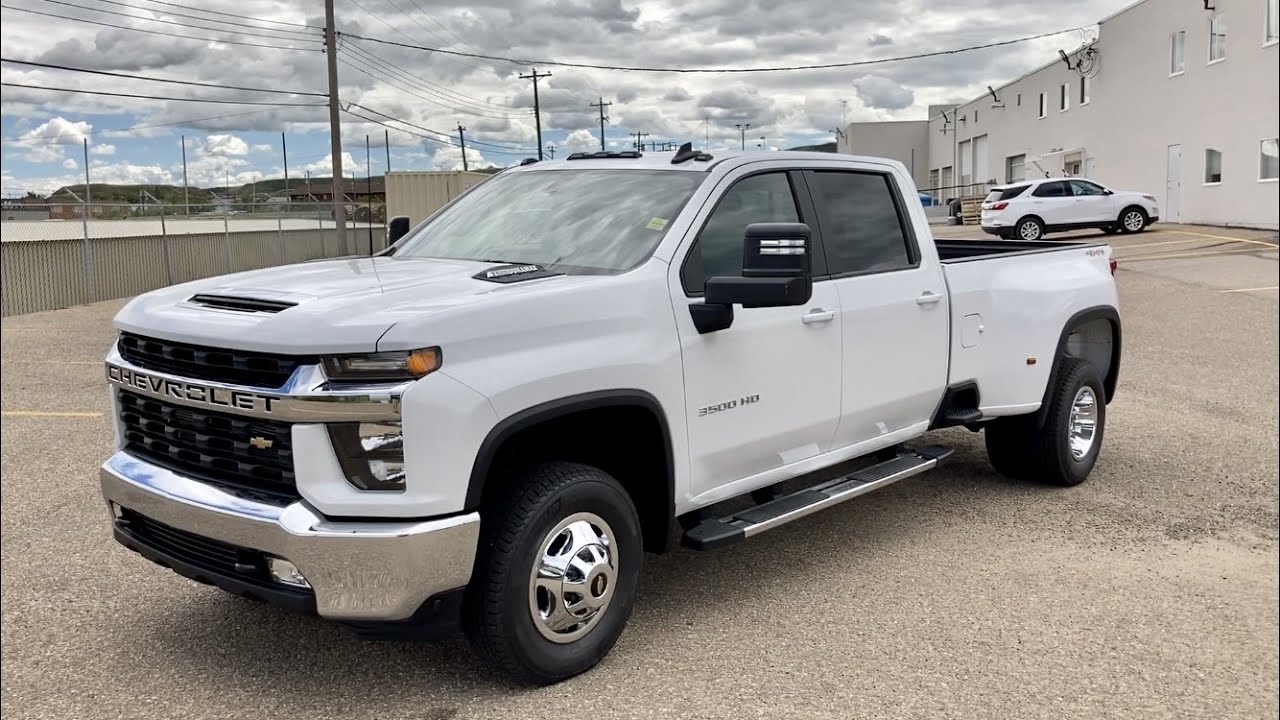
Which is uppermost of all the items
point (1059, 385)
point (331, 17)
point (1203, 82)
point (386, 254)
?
point (331, 17)

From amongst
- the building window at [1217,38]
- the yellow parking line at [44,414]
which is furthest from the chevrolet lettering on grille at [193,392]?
the building window at [1217,38]

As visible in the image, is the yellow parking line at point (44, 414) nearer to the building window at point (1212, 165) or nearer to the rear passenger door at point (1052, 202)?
the rear passenger door at point (1052, 202)

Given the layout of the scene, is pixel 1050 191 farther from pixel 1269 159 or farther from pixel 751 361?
pixel 751 361

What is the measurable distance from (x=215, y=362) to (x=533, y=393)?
3.50 feet

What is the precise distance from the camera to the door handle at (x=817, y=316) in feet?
15.6

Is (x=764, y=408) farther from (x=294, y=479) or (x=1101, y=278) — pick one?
(x=1101, y=278)

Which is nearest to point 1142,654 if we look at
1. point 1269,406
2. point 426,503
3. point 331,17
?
point 426,503

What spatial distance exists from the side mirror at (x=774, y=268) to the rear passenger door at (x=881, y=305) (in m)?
1.10

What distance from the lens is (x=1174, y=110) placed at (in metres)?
31.9

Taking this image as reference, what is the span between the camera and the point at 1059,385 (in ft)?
21.2

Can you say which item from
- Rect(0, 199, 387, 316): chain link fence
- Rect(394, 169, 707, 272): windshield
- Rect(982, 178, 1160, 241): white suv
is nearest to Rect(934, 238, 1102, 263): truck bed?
Rect(394, 169, 707, 272): windshield

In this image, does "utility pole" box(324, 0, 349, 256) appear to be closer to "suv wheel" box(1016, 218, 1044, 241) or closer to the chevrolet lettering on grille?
"suv wheel" box(1016, 218, 1044, 241)

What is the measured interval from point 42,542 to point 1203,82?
104ft

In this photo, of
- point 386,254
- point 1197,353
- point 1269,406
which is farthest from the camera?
point 1197,353
